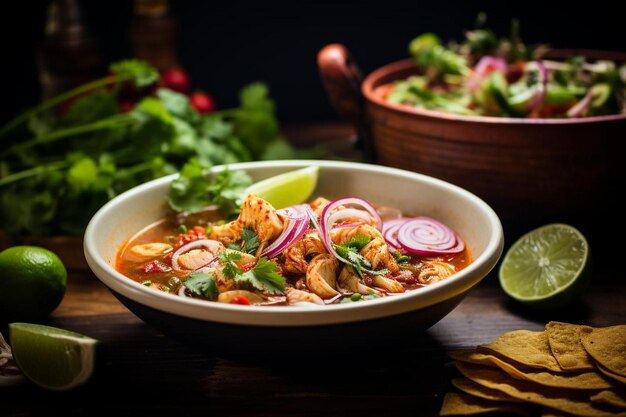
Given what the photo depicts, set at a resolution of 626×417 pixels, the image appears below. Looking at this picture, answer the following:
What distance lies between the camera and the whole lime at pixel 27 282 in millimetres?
2264

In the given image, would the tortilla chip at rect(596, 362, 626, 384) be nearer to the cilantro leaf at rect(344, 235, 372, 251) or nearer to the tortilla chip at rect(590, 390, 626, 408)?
the tortilla chip at rect(590, 390, 626, 408)

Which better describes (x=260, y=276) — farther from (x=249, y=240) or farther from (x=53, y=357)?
(x=53, y=357)

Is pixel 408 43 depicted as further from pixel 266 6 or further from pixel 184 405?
pixel 184 405

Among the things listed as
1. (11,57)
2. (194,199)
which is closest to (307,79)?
(11,57)

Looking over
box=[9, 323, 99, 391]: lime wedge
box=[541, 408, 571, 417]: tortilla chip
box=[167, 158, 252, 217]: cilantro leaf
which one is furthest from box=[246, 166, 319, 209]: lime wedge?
box=[541, 408, 571, 417]: tortilla chip

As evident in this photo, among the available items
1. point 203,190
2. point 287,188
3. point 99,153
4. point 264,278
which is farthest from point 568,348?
point 99,153

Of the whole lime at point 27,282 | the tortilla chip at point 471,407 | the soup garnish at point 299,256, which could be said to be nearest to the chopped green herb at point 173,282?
the soup garnish at point 299,256

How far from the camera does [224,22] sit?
14.8ft

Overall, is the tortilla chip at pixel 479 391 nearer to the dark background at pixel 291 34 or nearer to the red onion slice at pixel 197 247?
the red onion slice at pixel 197 247

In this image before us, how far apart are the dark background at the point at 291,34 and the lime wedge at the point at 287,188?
7.02 feet

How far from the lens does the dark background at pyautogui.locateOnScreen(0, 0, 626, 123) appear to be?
4.22 m

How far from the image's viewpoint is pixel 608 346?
6.41ft

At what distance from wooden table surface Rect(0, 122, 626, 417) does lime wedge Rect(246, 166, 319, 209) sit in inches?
24.5

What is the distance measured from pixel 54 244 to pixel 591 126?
209 centimetres
